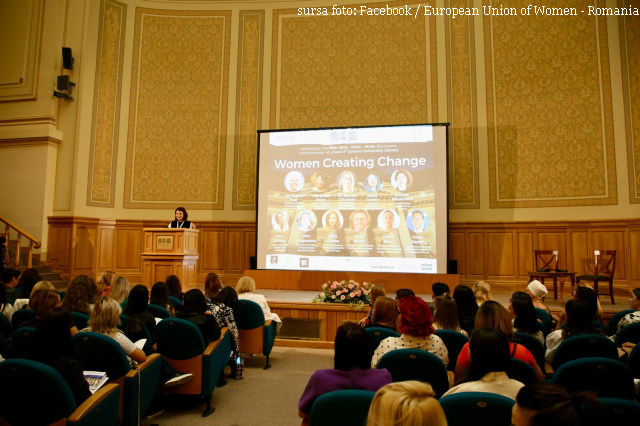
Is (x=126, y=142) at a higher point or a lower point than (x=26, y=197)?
higher

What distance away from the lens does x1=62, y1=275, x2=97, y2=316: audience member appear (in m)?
3.29

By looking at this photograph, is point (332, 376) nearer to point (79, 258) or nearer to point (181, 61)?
point (79, 258)

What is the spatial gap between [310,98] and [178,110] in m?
2.98

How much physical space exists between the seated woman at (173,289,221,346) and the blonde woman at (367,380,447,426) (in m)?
2.52

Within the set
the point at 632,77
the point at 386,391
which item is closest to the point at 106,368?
the point at 386,391

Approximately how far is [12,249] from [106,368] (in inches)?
277

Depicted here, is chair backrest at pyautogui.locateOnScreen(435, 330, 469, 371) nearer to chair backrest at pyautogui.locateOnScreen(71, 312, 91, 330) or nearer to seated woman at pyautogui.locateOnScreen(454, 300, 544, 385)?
seated woman at pyautogui.locateOnScreen(454, 300, 544, 385)

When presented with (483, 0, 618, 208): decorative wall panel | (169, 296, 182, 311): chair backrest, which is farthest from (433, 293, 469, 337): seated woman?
(483, 0, 618, 208): decorative wall panel

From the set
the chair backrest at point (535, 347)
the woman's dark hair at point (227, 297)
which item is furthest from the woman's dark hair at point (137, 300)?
the chair backrest at point (535, 347)

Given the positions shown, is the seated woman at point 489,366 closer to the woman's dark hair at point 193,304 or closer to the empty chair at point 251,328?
the woman's dark hair at point 193,304

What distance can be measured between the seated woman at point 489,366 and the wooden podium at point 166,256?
213 inches

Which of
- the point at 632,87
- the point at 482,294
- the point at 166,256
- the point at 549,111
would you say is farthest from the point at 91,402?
the point at 632,87

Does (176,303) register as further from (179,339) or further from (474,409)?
(474,409)

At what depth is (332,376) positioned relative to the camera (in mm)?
1841
